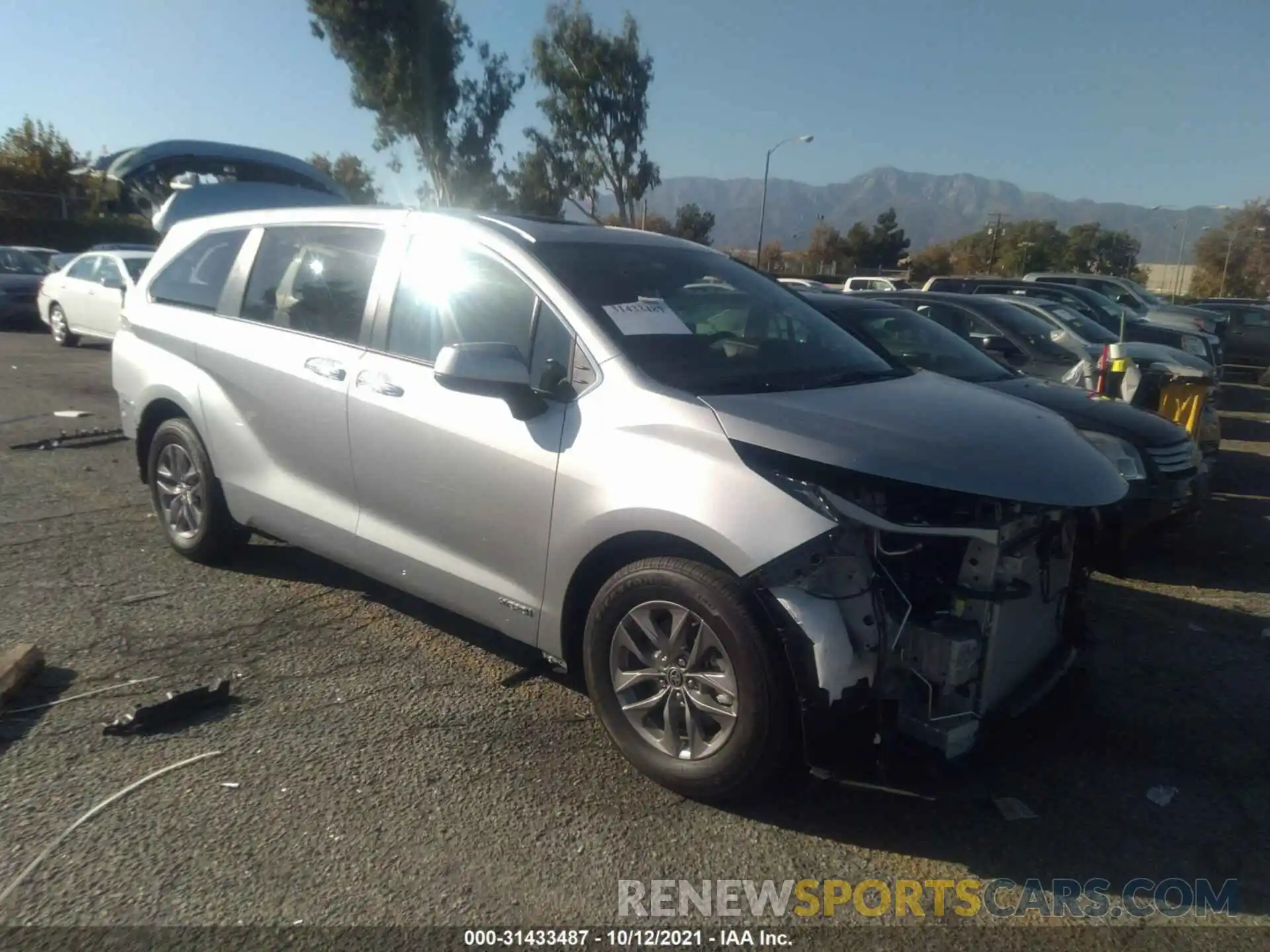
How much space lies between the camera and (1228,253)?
69688mm

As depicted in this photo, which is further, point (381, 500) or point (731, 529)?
point (381, 500)

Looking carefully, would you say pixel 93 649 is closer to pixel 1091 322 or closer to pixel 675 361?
pixel 675 361

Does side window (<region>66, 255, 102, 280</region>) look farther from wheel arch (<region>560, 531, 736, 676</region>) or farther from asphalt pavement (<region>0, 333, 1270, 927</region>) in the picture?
wheel arch (<region>560, 531, 736, 676</region>)

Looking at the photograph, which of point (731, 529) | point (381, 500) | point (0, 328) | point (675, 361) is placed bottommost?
point (0, 328)

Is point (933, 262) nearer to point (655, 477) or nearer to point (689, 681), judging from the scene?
point (655, 477)

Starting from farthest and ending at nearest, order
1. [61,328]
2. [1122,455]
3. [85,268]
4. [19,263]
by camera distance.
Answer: [19,263] → [61,328] → [85,268] → [1122,455]

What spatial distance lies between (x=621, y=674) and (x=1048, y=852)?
4.72ft

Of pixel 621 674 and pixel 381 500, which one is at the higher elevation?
pixel 381 500

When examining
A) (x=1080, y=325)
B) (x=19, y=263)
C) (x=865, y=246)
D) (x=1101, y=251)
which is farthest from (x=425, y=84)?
(x=1101, y=251)

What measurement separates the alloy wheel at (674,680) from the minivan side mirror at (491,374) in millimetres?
833

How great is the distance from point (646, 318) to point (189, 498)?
295 centimetres

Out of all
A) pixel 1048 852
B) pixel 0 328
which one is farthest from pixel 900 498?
pixel 0 328

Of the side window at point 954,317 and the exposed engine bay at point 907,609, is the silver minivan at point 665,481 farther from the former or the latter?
the side window at point 954,317

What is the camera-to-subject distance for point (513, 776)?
10.9 feet
